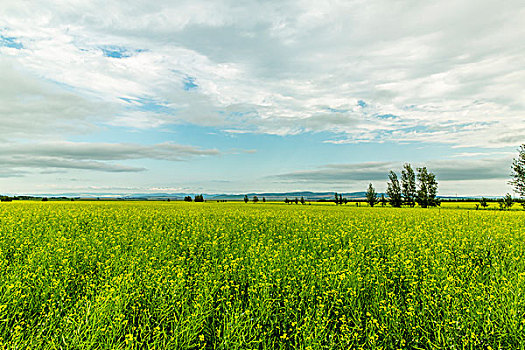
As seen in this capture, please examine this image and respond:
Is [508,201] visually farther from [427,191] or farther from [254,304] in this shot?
[254,304]

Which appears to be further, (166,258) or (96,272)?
(166,258)

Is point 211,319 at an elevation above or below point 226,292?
below

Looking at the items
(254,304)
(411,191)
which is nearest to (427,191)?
(411,191)

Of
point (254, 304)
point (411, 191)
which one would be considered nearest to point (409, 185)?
point (411, 191)

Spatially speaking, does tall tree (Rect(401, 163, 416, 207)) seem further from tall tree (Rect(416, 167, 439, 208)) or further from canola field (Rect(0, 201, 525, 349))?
canola field (Rect(0, 201, 525, 349))

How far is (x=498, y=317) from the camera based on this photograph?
5.09 meters

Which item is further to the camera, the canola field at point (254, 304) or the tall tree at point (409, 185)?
the tall tree at point (409, 185)

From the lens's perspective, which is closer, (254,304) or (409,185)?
(254,304)

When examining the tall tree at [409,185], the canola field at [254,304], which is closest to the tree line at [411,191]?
the tall tree at [409,185]

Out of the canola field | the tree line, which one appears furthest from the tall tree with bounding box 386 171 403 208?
the canola field

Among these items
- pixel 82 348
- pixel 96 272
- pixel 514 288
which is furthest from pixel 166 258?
pixel 514 288

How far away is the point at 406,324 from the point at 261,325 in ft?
8.88

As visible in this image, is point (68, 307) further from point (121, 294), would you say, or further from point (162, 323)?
point (162, 323)

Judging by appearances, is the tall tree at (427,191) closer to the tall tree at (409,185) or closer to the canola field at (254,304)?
the tall tree at (409,185)
